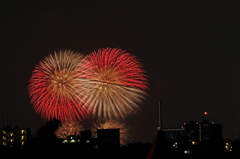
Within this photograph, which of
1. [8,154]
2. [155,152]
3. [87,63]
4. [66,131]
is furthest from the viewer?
[8,154]

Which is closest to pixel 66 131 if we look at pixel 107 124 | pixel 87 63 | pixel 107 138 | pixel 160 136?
pixel 107 124

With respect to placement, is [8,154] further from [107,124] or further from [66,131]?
[107,124]

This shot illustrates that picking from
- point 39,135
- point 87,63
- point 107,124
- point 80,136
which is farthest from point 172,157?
point 39,135

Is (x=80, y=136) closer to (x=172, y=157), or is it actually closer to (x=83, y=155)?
→ (x=83, y=155)

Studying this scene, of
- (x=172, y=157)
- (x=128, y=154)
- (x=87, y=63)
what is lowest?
(x=128, y=154)

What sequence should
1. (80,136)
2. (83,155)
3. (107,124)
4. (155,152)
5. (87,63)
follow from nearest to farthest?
1. (155,152)
2. (87,63)
3. (107,124)
4. (83,155)
5. (80,136)

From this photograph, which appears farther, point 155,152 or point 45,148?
point 45,148

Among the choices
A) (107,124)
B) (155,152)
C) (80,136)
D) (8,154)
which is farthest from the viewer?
(80,136)

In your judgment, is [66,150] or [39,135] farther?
[39,135]

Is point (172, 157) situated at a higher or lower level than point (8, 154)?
higher

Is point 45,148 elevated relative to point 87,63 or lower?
lower
